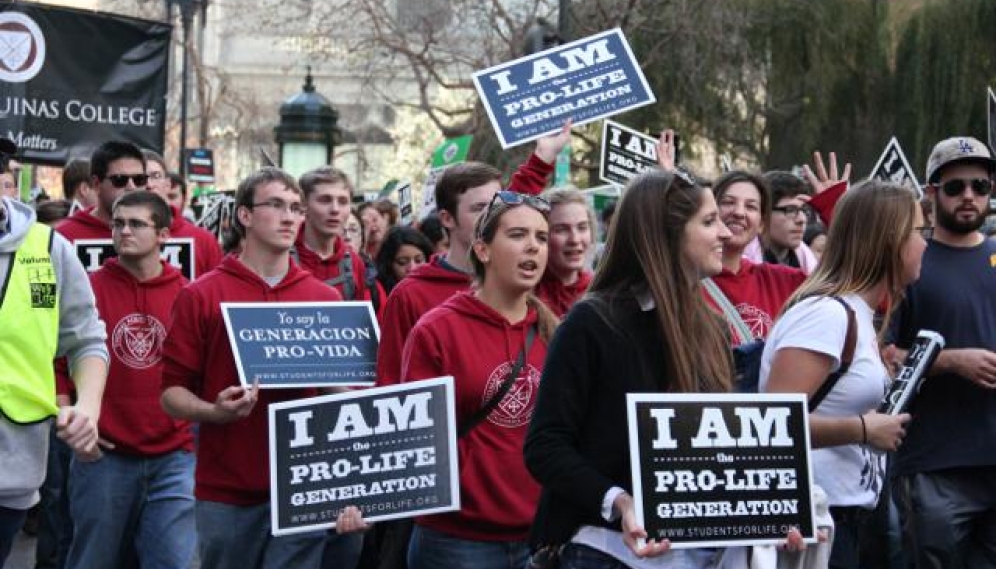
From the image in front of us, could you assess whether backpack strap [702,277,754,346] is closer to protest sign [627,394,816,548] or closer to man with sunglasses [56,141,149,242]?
protest sign [627,394,816,548]

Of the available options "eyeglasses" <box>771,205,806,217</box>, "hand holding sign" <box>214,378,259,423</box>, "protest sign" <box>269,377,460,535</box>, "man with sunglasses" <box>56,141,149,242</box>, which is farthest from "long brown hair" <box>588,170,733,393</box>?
"man with sunglasses" <box>56,141,149,242</box>

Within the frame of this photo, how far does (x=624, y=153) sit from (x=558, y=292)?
14.7 feet

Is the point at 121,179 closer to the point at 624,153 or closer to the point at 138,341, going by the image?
the point at 138,341

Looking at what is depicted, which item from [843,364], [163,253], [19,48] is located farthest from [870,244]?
[19,48]

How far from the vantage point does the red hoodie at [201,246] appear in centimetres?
931

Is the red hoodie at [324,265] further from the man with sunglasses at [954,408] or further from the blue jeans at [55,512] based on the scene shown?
the man with sunglasses at [954,408]

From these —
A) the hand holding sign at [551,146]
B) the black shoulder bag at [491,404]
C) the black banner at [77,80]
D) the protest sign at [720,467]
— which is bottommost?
the protest sign at [720,467]

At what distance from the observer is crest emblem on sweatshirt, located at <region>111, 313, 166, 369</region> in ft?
26.5

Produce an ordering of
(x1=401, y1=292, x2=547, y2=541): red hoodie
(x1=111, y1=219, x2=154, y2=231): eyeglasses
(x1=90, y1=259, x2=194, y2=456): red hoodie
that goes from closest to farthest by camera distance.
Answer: (x1=401, y1=292, x2=547, y2=541): red hoodie → (x1=90, y1=259, x2=194, y2=456): red hoodie → (x1=111, y1=219, x2=154, y2=231): eyeglasses

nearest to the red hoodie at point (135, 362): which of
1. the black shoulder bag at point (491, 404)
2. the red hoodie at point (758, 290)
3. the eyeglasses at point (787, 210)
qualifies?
the black shoulder bag at point (491, 404)

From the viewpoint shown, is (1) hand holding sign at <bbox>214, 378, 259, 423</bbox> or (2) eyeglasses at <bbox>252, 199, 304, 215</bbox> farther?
(2) eyeglasses at <bbox>252, 199, 304, 215</bbox>

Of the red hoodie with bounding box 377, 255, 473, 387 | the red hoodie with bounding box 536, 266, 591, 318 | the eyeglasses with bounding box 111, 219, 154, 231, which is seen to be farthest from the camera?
the eyeglasses with bounding box 111, 219, 154, 231

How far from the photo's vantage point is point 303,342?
275 inches

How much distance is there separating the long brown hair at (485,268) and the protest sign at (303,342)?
901 millimetres
